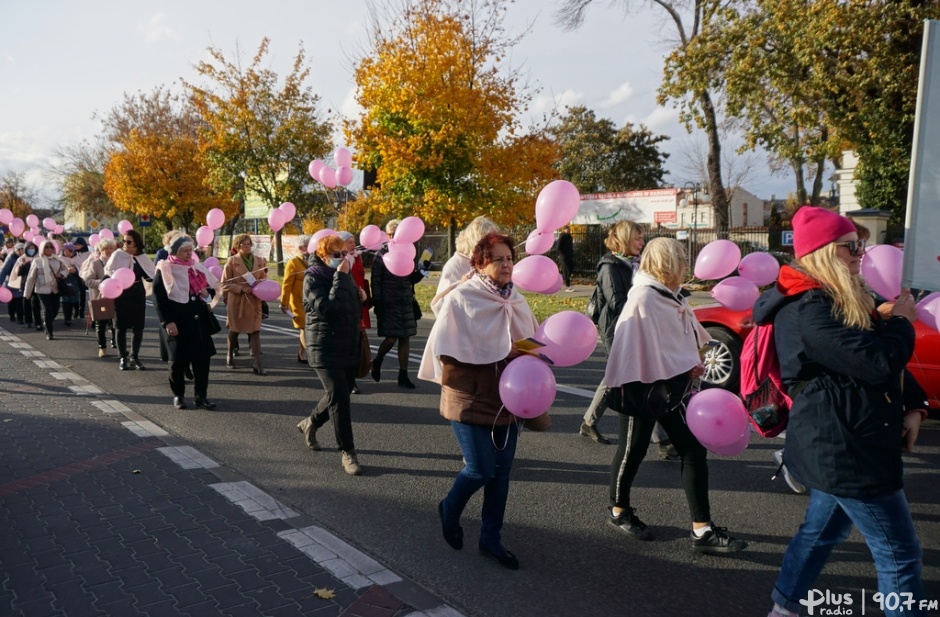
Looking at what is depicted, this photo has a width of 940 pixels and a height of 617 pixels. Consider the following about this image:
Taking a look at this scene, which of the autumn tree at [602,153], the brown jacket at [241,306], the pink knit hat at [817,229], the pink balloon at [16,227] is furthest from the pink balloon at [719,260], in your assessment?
the autumn tree at [602,153]

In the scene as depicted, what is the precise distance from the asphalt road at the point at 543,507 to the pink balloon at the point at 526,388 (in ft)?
3.03

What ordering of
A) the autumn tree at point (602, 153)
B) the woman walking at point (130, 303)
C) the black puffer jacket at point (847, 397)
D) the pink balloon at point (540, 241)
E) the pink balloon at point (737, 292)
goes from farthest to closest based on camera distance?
1. the autumn tree at point (602, 153)
2. the woman walking at point (130, 303)
3. the pink balloon at point (737, 292)
4. the pink balloon at point (540, 241)
5. the black puffer jacket at point (847, 397)

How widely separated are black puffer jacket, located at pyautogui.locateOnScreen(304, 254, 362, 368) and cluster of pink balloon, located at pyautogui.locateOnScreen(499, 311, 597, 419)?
7.29 ft

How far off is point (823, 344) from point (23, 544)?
4.48m

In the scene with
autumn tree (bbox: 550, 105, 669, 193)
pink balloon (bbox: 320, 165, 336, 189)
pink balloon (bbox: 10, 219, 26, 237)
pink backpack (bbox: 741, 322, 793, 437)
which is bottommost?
pink backpack (bbox: 741, 322, 793, 437)

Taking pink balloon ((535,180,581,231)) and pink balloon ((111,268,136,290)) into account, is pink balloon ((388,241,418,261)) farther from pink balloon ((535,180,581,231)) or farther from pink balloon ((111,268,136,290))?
pink balloon ((111,268,136,290))

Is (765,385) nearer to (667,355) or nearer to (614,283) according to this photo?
(667,355)

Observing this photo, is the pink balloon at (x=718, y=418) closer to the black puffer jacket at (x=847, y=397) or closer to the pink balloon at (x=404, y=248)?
the black puffer jacket at (x=847, y=397)

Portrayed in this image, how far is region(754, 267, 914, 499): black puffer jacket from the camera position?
2.92m

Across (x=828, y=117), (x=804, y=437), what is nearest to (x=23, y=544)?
(x=804, y=437)

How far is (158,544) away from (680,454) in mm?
3083

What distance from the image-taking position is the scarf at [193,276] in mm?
8055

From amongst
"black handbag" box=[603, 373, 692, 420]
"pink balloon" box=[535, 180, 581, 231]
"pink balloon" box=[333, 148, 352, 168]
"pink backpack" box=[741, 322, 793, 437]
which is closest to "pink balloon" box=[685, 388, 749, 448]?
"pink backpack" box=[741, 322, 793, 437]

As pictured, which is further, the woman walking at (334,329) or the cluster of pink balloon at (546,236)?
the woman walking at (334,329)
